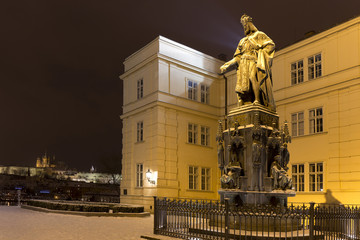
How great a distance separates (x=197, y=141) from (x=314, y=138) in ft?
31.9

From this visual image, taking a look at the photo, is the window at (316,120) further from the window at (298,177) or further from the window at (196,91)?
the window at (196,91)

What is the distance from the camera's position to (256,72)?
12477 mm

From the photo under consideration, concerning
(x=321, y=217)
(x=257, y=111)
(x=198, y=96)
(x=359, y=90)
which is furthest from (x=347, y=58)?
(x=321, y=217)

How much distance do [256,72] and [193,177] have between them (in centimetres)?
1908

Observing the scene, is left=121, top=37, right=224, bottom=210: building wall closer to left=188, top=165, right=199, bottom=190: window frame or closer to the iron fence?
left=188, top=165, right=199, bottom=190: window frame

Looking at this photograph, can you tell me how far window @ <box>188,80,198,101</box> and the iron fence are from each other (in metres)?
19.4

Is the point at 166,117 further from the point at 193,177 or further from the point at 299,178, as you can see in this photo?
the point at 299,178

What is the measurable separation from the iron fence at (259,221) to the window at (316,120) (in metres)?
13.8

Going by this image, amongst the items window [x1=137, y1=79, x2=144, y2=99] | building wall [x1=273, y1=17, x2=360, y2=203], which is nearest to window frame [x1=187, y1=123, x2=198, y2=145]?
window [x1=137, y1=79, x2=144, y2=99]

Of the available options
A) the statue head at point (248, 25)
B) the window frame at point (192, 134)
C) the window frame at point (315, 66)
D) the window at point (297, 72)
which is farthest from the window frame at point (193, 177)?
the statue head at point (248, 25)

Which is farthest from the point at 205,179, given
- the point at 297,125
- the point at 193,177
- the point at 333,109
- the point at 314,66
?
the point at 314,66

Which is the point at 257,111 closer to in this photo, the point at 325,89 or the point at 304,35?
the point at 325,89

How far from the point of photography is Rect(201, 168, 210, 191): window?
31.0 metres

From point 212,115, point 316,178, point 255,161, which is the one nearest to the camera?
point 255,161
